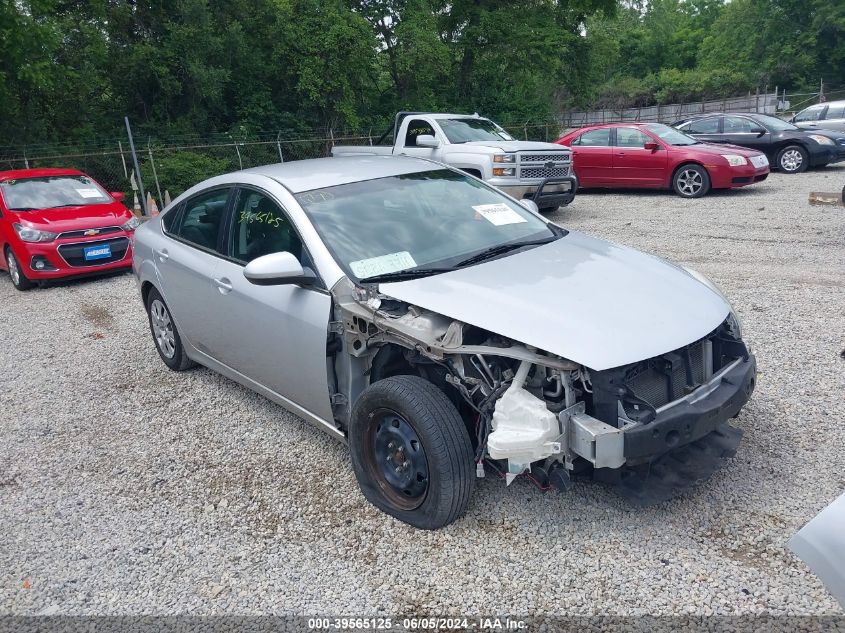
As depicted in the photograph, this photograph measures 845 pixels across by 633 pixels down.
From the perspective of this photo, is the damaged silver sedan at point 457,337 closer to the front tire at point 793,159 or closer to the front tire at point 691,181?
the front tire at point 691,181

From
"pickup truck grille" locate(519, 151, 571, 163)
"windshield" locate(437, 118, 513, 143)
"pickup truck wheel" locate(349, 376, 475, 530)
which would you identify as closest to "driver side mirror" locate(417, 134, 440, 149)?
"windshield" locate(437, 118, 513, 143)

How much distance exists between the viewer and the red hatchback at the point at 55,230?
349 inches

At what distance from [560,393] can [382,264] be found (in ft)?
3.98

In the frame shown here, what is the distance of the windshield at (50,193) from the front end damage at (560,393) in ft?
25.8

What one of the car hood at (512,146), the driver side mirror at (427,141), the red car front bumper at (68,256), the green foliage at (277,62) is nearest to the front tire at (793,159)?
the car hood at (512,146)

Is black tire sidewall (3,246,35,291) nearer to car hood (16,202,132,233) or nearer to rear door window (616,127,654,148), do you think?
car hood (16,202,132,233)

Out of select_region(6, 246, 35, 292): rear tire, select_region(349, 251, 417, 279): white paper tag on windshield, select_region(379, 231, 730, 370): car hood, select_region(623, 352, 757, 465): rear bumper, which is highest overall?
select_region(349, 251, 417, 279): white paper tag on windshield

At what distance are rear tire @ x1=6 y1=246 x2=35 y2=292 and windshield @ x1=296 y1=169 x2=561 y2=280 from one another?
7.02 metres

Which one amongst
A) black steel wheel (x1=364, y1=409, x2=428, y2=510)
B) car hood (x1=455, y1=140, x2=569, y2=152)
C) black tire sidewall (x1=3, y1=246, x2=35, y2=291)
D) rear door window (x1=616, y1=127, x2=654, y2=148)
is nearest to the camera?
black steel wheel (x1=364, y1=409, x2=428, y2=510)

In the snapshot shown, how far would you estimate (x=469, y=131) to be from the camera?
1206cm

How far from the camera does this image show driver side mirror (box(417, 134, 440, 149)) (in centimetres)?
1132

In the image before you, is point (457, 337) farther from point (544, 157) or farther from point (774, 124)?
point (774, 124)

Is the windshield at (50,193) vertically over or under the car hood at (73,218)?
over

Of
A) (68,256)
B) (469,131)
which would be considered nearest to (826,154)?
(469,131)
